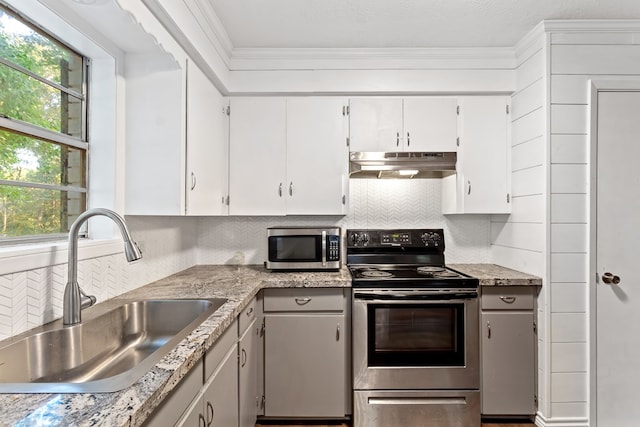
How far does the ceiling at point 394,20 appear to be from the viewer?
198cm

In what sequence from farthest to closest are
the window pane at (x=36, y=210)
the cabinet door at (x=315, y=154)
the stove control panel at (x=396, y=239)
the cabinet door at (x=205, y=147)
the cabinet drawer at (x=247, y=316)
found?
1. the stove control panel at (x=396, y=239)
2. the cabinet door at (x=315, y=154)
3. the cabinet door at (x=205, y=147)
4. the cabinet drawer at (x=247, y=316)
5. the window pane at (x=36, y=210)

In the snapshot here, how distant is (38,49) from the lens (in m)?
1.50

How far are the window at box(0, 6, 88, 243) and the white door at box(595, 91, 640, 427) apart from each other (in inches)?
113

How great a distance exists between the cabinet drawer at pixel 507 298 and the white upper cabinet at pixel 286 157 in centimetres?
110

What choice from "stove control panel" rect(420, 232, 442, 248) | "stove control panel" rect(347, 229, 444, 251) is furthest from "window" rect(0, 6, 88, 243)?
"stove control panel" rect(420, 232, 442, 248)

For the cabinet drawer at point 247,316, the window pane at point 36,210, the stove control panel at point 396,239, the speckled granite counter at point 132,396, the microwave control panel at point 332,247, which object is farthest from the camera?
the stove control panel at point 396,239

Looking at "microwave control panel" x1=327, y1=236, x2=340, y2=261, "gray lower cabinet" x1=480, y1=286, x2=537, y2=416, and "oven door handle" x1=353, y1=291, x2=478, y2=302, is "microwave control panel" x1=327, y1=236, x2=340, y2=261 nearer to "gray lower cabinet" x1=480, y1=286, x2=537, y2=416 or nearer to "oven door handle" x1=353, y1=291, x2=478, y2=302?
"oven door handle" x1=353, y1=291, x2=478, y2=302

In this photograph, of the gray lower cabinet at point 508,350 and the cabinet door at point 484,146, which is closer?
the gray lower cabinet at point 508,350

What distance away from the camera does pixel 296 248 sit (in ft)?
8.25

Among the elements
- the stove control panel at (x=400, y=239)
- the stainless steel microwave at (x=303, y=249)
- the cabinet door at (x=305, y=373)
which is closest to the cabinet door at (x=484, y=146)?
the stove control panel at (x=400, y=239)

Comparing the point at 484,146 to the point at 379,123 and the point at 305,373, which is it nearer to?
the point at 379,123

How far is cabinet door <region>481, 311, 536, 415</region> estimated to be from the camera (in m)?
2.25

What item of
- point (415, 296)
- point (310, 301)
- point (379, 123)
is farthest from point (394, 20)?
point (310, 301)

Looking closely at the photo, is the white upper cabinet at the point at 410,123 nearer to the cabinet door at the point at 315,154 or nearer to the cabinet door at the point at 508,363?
the cabinet door at the point at 315,154
